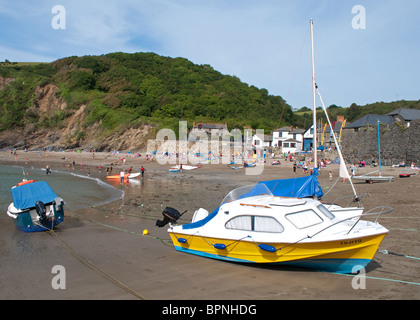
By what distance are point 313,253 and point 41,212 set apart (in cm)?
1113

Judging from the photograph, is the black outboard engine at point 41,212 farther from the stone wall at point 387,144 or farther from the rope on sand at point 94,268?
the stone wall at point 387,144

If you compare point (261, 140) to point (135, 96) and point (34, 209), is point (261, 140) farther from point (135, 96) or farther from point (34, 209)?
point (34, 209)

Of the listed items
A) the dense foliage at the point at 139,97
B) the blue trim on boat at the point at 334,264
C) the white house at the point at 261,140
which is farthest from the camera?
the dense foliage at the point at 139,97

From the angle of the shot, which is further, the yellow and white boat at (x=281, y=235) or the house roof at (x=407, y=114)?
the house roof at (x=407, y=114)

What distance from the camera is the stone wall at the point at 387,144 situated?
108ft

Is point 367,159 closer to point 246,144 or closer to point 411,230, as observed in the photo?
point 411,230

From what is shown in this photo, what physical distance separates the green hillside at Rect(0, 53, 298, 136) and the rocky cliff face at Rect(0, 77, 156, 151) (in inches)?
47.1

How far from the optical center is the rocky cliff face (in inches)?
2926

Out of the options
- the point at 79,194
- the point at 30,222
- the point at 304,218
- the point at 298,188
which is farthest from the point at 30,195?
the point at 298,188

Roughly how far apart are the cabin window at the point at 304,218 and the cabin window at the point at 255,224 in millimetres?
425

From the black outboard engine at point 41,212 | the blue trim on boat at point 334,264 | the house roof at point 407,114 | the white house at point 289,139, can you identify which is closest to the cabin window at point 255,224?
the blue trim on boat at point 334,264

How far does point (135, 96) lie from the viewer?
9194 centimetres

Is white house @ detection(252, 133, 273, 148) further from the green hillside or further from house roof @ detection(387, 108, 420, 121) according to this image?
house roof @ detection(387, 108, 420, 121)
